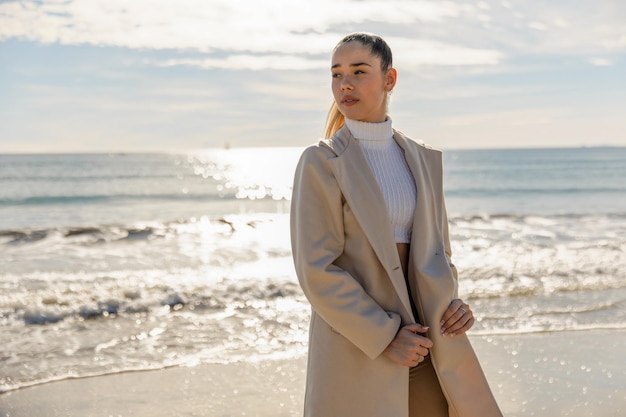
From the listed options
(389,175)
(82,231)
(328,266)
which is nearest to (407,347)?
(328,266)

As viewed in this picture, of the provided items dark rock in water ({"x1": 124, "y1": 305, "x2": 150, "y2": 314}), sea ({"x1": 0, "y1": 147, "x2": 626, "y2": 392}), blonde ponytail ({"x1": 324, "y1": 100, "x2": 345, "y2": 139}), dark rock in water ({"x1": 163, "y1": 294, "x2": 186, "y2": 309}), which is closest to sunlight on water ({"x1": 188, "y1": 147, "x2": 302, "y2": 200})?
sea ({"x1": 0, "y1": 147, "x2": 626, "y2": 392})

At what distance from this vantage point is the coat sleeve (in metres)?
2.16

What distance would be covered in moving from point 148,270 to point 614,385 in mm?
8329

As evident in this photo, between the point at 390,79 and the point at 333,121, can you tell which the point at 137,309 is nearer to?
the point at 333,121

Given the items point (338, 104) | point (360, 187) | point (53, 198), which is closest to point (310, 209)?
point (360, 187)

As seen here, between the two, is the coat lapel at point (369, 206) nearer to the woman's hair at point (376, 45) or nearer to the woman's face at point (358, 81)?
the woman's face at point (358, 81)

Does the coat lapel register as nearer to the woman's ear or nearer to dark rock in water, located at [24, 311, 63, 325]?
the woman's ear

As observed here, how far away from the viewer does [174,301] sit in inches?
347

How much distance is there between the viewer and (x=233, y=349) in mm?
6453

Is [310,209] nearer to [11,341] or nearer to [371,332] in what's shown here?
[371,332]

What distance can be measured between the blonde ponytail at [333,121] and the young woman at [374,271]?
2 cm

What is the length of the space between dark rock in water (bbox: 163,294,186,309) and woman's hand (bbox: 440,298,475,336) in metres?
6.55

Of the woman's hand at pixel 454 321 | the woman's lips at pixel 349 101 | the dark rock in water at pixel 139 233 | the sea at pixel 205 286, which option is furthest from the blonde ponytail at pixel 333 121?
the dark rock in water at pixel 139 233

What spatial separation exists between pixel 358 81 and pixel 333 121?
0.23 metres
